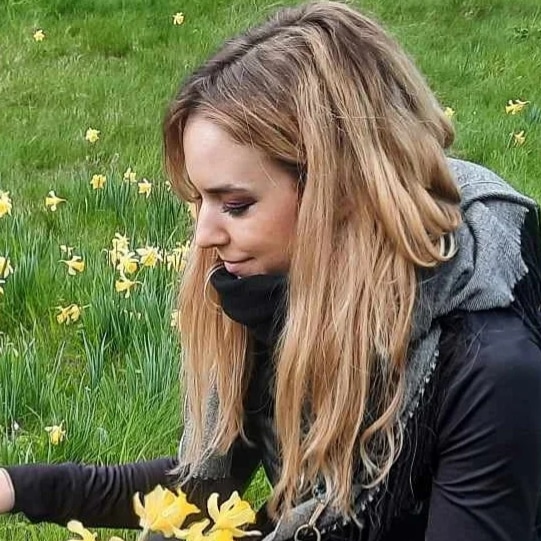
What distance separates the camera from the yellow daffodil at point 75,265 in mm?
3053

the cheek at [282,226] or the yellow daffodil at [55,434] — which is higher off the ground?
the cheek at [282,226]

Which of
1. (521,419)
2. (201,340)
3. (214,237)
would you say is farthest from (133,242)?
(521,419)

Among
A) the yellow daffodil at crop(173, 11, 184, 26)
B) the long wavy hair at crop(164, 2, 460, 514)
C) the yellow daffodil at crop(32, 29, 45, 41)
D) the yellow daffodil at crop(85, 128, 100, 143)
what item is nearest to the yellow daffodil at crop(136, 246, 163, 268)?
the long wavy hair at crop(164, 2, 460, 514)

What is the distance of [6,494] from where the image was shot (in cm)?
182

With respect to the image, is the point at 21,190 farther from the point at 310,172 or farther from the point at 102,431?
the point at 310,172

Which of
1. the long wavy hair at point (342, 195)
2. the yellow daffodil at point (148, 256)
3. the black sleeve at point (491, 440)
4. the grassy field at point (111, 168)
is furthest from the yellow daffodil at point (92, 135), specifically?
the black sleeve at point (491, 440)

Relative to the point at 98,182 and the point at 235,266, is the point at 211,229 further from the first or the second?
the point at 98,182

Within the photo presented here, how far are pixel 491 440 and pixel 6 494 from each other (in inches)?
29.9

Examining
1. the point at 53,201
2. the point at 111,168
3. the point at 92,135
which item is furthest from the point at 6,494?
the point at 92,135

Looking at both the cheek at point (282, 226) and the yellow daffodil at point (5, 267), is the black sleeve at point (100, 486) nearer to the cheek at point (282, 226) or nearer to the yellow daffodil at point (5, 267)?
the cheek at point (282, 226)

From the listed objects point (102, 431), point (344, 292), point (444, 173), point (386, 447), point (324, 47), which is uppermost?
point (324, 47)

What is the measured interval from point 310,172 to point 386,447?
0.43 m

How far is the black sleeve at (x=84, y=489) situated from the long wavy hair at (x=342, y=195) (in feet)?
1.14

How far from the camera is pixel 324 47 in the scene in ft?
5.45
